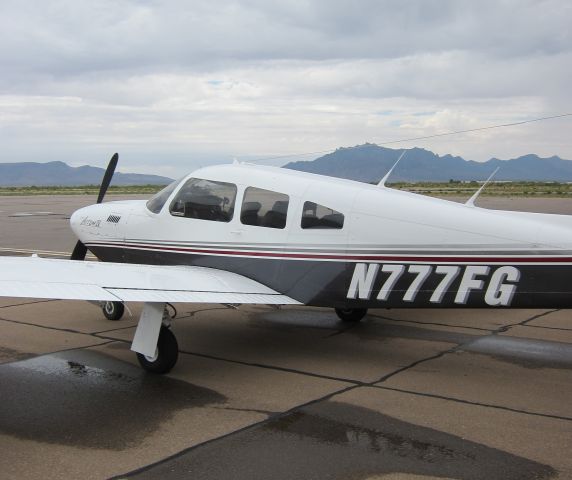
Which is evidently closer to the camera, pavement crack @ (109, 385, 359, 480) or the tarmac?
pavement crack @ (109, 385, 359, 480)

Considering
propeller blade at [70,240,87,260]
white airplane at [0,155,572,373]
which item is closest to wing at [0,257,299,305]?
white airplane at [0,155,572,373]

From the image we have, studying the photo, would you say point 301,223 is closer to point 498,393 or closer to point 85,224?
point 498,393

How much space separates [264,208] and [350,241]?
123cm

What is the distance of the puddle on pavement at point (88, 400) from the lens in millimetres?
5055

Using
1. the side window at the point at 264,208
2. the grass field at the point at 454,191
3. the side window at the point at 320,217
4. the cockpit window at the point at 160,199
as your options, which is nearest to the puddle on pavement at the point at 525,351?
the side window at the point at 320,217

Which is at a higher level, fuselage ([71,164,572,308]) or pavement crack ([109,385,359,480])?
fuselage ([71,164,572,308])

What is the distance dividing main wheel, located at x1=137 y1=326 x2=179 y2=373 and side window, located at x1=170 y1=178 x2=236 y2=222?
5.99 feet

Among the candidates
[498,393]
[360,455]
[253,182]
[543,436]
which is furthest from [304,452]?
[253,182]

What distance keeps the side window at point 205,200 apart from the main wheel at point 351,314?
241 centimetres

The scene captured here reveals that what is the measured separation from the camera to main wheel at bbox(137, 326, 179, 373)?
6.58 m

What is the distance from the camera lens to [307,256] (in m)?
7.18

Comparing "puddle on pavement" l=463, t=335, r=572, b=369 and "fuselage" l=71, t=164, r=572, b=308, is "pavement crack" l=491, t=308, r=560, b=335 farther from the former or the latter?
"fuselage" l=71, t=164, r=572, b=308

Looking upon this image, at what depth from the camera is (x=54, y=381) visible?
20.8 ft

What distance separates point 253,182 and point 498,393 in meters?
3.65
